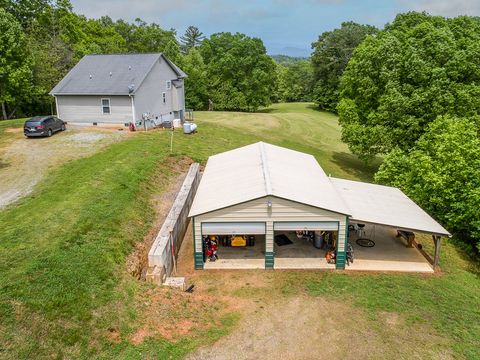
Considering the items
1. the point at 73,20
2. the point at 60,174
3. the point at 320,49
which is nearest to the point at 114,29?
the point at 73,20

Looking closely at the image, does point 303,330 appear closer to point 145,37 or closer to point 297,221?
point 297,221

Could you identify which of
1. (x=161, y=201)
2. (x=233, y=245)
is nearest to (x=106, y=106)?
(x=161, y=201)

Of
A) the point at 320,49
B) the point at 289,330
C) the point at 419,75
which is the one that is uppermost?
the point at 320,49

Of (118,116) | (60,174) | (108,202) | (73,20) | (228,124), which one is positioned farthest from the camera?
(73,20)

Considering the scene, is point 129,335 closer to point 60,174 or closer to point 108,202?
point 108,202

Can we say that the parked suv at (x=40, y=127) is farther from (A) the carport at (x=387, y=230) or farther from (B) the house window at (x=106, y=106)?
(A) the carport at (x=387, y=230)
